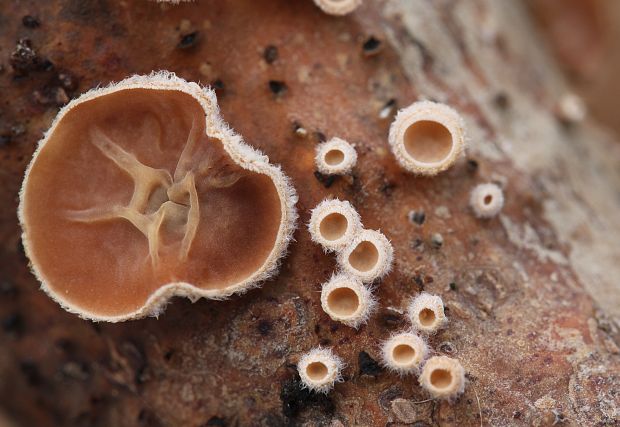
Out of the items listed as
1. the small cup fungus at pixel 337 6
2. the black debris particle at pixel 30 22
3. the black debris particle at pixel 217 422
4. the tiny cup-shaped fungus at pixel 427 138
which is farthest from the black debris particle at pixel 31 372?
the small cup fungus at pixel 337 6

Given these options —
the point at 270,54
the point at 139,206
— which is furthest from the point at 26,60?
the point at 270,54

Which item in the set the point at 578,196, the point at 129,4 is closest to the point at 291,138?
the point at 129,4

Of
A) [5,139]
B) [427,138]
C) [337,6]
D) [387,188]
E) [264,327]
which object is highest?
[337,6]

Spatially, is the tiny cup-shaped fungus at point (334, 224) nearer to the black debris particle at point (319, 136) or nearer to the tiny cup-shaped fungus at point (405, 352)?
the black debris particle at point (319, 136)

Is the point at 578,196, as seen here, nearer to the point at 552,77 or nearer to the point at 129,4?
the point at 552,77

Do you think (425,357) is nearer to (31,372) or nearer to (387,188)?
(387,188)

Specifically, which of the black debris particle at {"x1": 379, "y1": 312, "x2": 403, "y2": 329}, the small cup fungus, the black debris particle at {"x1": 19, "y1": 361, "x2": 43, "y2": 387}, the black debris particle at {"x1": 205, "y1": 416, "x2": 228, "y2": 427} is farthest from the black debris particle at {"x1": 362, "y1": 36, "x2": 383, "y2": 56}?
the black debris particle at {"x1": 19, "y1": 361, "x2": 43, "y2": 387}
